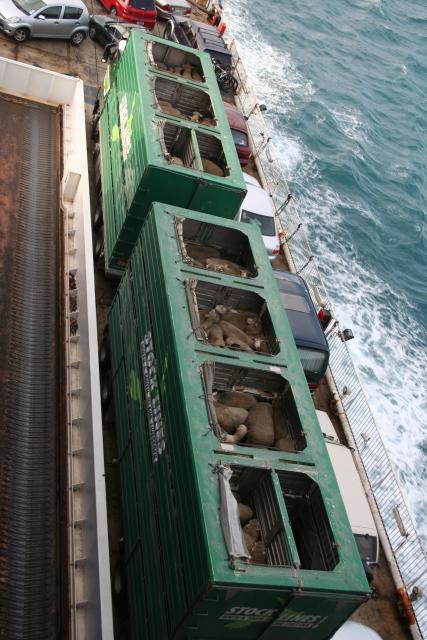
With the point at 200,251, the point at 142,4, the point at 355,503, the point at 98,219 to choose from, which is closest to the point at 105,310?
the point at 98,219

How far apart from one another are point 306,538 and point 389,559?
451 centimetres

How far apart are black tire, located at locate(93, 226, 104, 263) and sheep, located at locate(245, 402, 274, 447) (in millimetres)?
6665

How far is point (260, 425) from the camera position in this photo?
326 inches

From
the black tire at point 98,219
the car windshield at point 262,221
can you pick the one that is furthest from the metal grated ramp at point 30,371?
the car windshield at point 262,221

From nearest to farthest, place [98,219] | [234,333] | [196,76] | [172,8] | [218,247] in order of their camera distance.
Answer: [234,333] < [218,247] < [98,219] < [196,76] < [172,8]

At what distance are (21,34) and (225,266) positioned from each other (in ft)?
40.4

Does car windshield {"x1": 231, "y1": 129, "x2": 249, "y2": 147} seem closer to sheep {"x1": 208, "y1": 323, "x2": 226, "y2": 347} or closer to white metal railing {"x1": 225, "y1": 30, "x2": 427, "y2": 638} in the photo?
white metal railing {"x1": 225, "y1": 30, "x2": 427, "y2": 638}

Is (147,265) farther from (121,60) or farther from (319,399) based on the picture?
(121,60)

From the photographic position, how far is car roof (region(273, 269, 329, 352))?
11.9 meters

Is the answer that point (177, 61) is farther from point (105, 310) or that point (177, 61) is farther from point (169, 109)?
point (105, 310)

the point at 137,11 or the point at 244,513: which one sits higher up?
the point at 137,11

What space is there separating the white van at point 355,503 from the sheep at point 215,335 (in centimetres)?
341

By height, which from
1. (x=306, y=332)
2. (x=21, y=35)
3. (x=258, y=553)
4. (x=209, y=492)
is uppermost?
(x=21, y=35)

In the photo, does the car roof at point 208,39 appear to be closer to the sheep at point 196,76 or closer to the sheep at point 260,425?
the sheep at point 196,76
